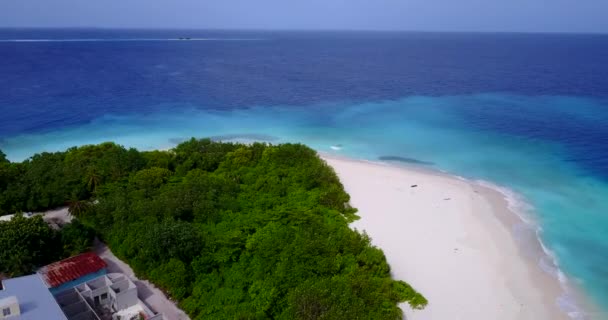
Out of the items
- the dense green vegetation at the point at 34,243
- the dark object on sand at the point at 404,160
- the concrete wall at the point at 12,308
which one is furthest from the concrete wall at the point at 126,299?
the dark object on sand at the point at 404,160

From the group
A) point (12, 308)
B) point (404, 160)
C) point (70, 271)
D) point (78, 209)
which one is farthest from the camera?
point (404, 160)

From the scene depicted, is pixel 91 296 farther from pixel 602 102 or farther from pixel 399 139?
pixel 602 102

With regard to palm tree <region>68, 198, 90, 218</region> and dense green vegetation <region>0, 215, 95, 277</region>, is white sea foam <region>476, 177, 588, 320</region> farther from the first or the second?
palm tree <region>68, 198, 90, 218</region>

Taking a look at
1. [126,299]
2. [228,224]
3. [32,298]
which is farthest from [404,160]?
[32,298]

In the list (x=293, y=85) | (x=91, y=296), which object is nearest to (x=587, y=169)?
(x=91, y=296)

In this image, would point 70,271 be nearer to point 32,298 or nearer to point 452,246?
point 32,298
